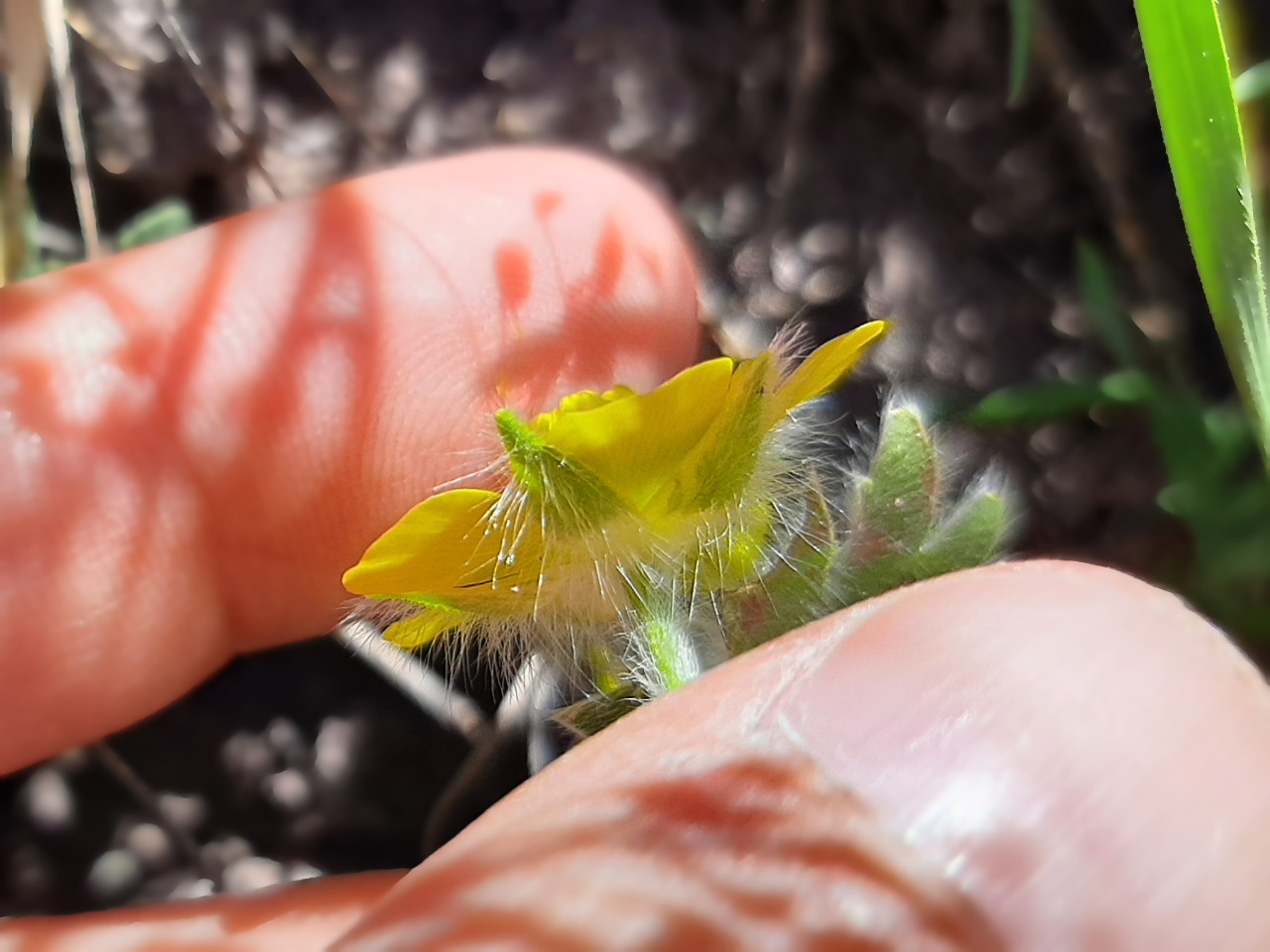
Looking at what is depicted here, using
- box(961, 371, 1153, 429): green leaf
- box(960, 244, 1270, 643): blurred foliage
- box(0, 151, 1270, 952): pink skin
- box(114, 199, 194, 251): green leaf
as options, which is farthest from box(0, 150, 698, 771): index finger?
box(960, 244, 1270, 643): blurred foliage

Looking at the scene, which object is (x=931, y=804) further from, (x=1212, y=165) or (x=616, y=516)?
(x=1212, y=165)

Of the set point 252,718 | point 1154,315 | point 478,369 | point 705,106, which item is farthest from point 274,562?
point 1154,315

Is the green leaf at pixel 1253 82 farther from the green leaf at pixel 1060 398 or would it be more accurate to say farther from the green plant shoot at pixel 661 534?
the green plant shoot at pixel 661 534

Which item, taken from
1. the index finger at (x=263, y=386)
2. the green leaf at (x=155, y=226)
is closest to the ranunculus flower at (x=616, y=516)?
the index finger at (x=263, y=386)

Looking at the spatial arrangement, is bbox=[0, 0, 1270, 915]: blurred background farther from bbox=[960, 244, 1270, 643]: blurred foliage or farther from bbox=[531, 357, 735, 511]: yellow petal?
bbox=[531, 357, 735, 511]: yellow petal

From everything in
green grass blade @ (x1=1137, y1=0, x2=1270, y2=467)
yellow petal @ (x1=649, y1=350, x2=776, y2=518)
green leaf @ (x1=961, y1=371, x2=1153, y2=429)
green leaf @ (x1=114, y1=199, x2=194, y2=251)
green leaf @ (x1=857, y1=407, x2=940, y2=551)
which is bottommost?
green leaf @ (x1=961, y1=371, x2=1153, y2=429)

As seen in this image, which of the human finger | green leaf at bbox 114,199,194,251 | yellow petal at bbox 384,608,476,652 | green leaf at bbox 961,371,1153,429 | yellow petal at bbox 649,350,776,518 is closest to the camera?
the human finger
